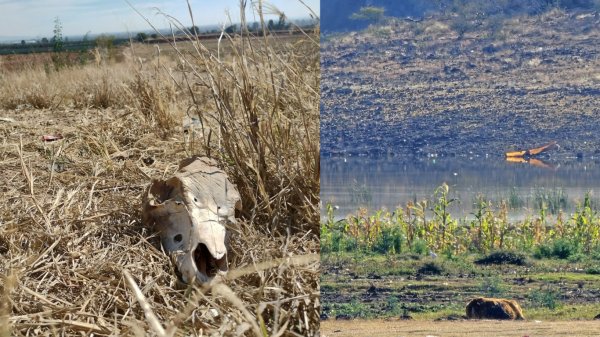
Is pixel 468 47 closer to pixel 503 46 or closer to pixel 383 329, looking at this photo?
pixel 503 46

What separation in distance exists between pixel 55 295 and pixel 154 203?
0.40 meters

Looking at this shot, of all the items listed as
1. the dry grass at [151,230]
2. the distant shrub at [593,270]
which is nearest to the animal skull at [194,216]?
the dry grass at [151,230]

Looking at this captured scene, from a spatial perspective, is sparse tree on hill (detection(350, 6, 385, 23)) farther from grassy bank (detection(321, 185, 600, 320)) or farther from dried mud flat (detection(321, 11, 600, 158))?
grassy bank (detection(321, 185, 600, 320))

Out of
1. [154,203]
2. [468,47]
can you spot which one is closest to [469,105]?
[468,47]

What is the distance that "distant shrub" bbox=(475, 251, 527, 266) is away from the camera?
5.25 ft

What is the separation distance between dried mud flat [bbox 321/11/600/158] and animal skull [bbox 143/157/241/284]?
0.61 m

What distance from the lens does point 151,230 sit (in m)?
2.48

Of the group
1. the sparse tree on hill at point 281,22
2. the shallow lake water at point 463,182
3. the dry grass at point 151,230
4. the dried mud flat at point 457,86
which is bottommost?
the dry grass at point 151,230

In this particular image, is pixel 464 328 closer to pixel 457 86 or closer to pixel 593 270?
pixel 593 270

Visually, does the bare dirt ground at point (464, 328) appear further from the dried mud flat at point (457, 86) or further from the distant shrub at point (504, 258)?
the dried mud flat at point (457, 86)

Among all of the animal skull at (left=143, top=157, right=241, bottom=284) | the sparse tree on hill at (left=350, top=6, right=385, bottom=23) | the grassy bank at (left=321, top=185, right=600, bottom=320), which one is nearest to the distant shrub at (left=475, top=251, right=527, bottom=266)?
the grassy bank at (left=321, top=185, right=600, bottom=320)

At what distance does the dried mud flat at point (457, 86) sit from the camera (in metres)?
1.78

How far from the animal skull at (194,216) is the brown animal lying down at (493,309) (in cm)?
88

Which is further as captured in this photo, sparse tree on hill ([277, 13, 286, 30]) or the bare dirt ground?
sparse tree on hill ([277, 13, 286, 30])
